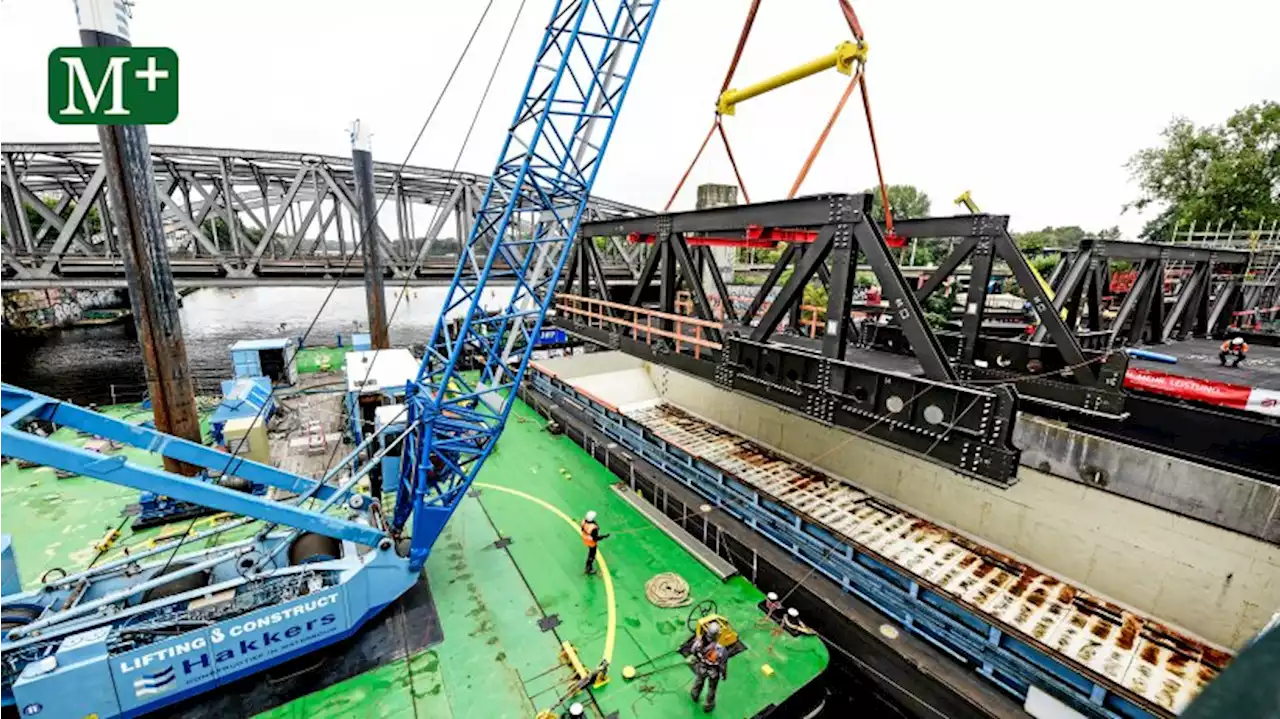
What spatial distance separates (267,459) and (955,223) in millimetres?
20036

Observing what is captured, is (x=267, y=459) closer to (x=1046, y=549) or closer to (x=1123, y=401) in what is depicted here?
(x=1046, y=549)

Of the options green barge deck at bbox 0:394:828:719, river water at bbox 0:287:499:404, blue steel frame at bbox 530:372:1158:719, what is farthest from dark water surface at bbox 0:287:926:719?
blue steel frame at bbox 530:372:1158:719

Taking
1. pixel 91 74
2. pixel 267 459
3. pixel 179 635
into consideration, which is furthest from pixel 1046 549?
pixel 267 459

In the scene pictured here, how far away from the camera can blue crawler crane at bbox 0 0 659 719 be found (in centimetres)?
774

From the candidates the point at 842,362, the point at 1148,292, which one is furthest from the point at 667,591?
the point at 1148,292

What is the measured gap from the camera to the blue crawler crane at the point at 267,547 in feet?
25.4

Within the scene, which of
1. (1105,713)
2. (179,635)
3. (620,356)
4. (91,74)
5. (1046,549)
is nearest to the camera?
(91,74)

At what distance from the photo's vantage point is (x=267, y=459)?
1563 centimetres

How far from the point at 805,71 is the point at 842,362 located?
6.93m

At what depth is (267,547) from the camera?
1016cm

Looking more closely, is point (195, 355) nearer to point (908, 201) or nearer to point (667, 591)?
point (667, 591)

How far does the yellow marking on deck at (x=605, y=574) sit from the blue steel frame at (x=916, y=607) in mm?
3256

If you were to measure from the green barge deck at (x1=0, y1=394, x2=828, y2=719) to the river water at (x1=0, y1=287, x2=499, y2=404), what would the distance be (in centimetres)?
753

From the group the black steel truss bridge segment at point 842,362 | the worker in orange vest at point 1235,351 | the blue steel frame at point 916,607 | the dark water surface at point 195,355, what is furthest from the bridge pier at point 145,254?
the worker in orange vest at point 1235,351
